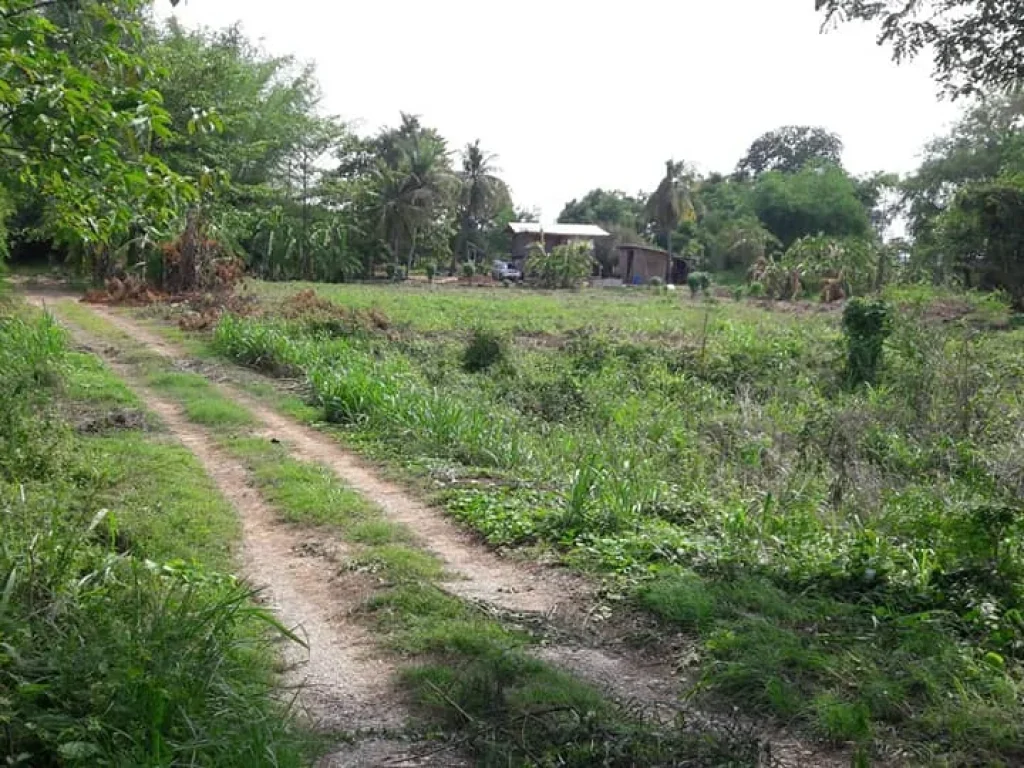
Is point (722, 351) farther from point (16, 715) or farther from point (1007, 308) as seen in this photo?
point (16, 715)

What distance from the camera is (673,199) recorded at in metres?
60.8

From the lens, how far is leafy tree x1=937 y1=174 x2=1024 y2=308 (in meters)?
33.1

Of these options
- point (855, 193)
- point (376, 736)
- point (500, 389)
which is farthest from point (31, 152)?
point (855, 193)

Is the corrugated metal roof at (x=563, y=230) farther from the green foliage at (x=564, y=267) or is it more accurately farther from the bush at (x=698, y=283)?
the bush at (x=698, y=283)

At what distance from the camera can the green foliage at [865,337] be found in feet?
58.0

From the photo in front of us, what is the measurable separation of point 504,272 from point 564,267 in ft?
27.6

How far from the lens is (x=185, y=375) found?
46.9 ft

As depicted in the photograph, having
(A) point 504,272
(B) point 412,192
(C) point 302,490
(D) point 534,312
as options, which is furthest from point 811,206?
(C) point 302,490

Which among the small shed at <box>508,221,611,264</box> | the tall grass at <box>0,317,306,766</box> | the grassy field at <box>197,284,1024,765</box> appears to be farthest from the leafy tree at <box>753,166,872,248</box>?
the tall grass at <box>0,317,306,766</box>

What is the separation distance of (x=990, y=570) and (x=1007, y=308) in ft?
92.7

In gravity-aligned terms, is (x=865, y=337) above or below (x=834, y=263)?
below

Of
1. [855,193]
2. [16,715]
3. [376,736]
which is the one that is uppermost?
[855,193]

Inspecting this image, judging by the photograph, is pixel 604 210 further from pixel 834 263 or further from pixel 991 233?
pixel 991 233

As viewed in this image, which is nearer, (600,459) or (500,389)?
(600,459)
